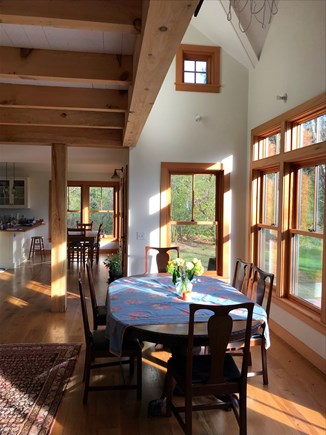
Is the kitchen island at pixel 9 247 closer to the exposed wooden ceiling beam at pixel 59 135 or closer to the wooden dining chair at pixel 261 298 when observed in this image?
the exposed wooden ceiling beam at pixel 59 135

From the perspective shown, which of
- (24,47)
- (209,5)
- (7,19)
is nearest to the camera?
(7,19)

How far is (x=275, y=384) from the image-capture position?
3002 millimetres

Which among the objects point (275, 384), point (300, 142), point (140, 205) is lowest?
point (275, 384)

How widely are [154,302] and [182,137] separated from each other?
8.95ft

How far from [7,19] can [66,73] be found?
800 millimetres

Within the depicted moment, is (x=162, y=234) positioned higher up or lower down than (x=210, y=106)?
lower down

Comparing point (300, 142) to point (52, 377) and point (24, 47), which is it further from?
point (52, 377)

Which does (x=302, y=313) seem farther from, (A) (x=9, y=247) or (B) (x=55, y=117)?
(A) (x=9, y=247)

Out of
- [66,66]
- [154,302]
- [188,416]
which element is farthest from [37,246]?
[188,416]

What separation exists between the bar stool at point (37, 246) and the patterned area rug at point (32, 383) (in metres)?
6.09

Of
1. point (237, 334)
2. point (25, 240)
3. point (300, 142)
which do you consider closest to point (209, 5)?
point (300, 142)

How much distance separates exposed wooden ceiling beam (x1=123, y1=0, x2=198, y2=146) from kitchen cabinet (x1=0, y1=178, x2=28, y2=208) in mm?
7935

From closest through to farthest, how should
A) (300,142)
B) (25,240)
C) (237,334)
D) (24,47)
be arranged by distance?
(237,334), (24,47), (300,142), (25,240)

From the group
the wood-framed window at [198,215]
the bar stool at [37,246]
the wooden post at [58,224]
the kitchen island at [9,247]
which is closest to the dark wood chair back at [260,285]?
the wood-framed window at [198,215]
